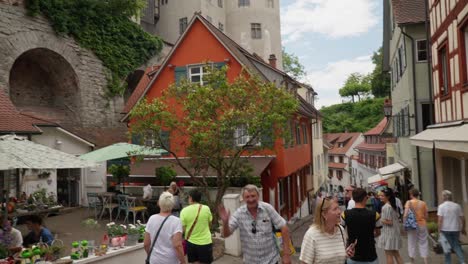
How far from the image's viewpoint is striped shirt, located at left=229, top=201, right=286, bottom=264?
16.8 ft

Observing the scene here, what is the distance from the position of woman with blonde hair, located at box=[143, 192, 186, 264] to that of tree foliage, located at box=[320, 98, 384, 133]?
67.5 metres

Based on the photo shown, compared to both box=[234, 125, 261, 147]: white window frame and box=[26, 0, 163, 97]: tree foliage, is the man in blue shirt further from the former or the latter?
box=[26, 0, 163, 97]: tree foliage

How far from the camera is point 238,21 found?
152ft

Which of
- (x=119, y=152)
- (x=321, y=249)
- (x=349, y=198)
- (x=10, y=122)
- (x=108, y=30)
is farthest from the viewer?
(x=108, y=30)

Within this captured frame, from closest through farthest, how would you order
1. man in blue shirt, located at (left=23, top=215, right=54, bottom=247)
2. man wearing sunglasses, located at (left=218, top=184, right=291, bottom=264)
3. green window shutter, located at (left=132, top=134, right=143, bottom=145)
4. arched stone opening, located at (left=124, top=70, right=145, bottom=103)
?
1. man wearing sunglasses, located at (left=218, top=184, right=291, bottom=264)
2. man in blue shirt, located at (left=23, top=215, right=54, bottom=247)
3. green window shutter, located at (left=132, top=134, right=143, bottom=145)
4. arched stone opening, located at (left=124, top=70, right=145, bottom=103)

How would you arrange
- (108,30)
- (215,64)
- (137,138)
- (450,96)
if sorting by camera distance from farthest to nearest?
(108,30) < (215,64) < (137,138) < (450,96)

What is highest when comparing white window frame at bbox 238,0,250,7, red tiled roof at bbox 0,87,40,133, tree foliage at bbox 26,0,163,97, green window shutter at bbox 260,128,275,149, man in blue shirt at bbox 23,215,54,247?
white window frame at bbox 238,0,250,7

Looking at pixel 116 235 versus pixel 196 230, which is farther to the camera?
pixel 116 235

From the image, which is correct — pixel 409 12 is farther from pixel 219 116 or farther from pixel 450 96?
pixel 219 116

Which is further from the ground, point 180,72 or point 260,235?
point 180,72

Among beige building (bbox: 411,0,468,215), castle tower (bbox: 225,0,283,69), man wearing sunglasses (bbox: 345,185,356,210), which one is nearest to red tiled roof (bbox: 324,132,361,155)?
castle tower (bbox: 225,0,283,69)

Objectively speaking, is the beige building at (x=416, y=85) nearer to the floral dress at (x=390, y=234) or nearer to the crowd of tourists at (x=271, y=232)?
the floral dress at (x=390, y=234)

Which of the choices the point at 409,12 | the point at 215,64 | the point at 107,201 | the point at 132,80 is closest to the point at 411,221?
the point at 107,201

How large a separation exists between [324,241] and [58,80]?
84.2 ft
